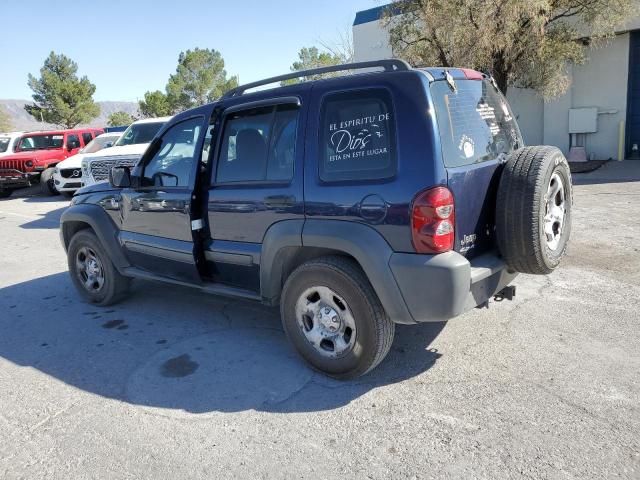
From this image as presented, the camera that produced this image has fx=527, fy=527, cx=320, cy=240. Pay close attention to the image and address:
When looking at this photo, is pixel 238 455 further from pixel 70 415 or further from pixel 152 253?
pixel 152 253

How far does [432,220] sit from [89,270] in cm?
391

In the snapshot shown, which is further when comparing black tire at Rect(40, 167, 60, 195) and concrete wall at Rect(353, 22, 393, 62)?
concrete wall at Rect(353, 22, 393, 62)

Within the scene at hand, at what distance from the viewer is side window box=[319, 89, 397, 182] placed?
3.22 m

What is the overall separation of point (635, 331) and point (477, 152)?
199 cm

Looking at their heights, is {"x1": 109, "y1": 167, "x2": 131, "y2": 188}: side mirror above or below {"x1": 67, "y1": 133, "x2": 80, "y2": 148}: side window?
below

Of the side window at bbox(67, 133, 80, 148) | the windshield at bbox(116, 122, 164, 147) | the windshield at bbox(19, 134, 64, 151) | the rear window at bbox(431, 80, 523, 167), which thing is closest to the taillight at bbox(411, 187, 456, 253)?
the rear window at bbox(431, 80, 523, 167)

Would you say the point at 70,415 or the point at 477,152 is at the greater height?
the point at 477,152

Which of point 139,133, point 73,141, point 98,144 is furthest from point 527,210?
point 73,141

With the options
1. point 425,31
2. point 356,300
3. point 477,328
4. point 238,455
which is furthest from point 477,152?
point 425,31

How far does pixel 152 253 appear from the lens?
15.6 ft

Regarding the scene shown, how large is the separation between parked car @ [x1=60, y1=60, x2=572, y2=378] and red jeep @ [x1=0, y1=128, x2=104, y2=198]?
46.2 ft

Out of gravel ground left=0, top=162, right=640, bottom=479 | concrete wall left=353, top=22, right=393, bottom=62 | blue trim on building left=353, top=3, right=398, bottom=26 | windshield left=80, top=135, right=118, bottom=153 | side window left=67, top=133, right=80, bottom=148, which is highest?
blue trim on building left=353, top=3, right=398, bottom=26

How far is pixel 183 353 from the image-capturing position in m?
4.18

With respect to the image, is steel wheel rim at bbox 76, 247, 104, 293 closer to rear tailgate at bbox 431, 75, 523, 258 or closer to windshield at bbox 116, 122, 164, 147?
rear tailgate at bbox 431, 75, 523, 258
